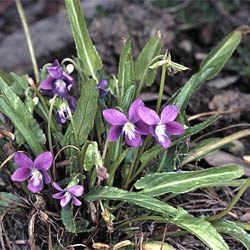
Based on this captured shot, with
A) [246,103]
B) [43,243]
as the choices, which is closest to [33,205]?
[43,243]

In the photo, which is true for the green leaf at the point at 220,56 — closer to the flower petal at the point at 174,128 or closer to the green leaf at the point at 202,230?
the flower petal at the point at 174,128

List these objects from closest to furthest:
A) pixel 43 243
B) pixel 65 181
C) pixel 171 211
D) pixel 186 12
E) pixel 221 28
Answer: pixel 171 211, pixel 65 181, pixel 43 243, pixel 221 28, pixel 186 12

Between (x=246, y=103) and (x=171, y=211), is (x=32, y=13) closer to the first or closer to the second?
(x=246, y=103)

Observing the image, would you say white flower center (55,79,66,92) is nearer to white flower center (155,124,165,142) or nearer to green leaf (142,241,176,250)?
white flower center (155,124,165,142)

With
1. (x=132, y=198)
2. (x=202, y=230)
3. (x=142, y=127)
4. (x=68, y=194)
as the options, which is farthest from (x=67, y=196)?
(x=202, y=230)

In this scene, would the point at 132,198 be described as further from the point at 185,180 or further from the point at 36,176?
the point at 36,176

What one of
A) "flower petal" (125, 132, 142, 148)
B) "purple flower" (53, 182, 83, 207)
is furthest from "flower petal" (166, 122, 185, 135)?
"purple flower" (53, 182, 83, 207)

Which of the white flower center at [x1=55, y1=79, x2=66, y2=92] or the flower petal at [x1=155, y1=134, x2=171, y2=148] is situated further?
the white flower center at [x1=55, y1=79, x2=66, y2=92]

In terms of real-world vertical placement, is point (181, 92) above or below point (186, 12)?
above
